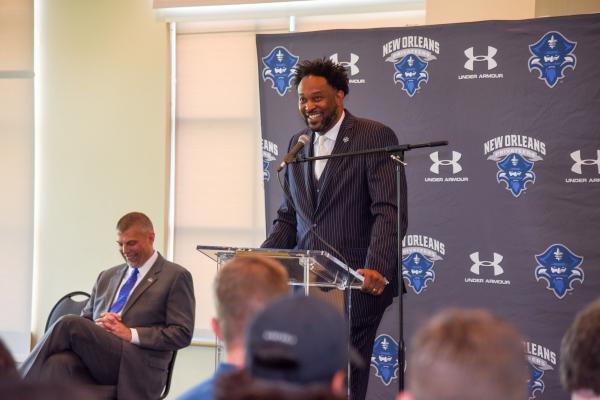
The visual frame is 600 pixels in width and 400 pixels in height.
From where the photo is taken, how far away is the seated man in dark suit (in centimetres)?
412

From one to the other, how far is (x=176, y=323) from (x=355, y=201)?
1.35 m

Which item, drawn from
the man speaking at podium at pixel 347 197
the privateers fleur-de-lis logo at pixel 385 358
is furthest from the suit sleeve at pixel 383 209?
the privateers fleur-de-lis logo at pixel 385 358

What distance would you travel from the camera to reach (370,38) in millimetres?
5422

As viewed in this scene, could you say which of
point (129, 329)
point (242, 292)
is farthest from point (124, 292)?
point (242, 292)

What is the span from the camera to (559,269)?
16.3 ft

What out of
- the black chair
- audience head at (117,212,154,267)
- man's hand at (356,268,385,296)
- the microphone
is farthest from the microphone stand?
the black chair

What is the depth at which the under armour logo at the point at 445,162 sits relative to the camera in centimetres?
520

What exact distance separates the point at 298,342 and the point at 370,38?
4460 millimetres

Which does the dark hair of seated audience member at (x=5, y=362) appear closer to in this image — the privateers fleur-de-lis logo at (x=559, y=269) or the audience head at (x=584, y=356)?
the audience head at (x=584, y=356)

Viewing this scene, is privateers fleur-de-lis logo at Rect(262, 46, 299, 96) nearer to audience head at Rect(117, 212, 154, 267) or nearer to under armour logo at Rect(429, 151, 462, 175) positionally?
under armour logo at Rect(429, 151, 462, 175)

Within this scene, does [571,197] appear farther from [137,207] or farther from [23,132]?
[23,132]

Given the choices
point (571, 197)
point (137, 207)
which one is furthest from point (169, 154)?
point (571, 197)

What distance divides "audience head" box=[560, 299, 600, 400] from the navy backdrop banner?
333 centimetres

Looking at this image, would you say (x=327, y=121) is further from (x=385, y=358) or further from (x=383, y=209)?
(x=385, y=358)
